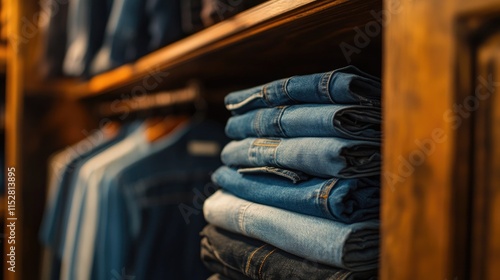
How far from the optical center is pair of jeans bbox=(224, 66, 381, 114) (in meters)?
0.57

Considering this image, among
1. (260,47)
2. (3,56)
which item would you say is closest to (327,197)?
(260,47)

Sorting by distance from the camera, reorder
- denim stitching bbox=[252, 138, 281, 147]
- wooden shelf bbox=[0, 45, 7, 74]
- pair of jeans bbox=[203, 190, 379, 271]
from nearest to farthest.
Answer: pair of jeans bbox=[203, 190, 379, 271], denim stitching bbox=[252, 138, 281, 147], wooden shelf bbox=[0, 45, 7, 74]

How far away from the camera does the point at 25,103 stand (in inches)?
61.6

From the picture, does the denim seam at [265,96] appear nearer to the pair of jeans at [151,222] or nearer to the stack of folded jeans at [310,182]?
the stack of folded jeans at [310,182]

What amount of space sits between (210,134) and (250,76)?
8.2 inches

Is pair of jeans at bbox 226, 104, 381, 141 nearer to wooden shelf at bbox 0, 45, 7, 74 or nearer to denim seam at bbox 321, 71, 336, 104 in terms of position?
denim seam at bbox 321, 71, 336, 104

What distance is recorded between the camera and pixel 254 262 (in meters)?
0.65

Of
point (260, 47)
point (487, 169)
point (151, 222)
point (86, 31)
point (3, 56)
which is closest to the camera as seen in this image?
point (487, 169)

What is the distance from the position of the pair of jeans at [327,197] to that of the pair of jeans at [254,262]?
2.6 inches

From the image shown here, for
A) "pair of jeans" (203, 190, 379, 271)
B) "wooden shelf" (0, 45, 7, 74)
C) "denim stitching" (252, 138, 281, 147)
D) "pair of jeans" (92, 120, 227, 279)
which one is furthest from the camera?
"wooden shelf" (0, 45, 7, 74)

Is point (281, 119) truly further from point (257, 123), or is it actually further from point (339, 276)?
point (339, 276)

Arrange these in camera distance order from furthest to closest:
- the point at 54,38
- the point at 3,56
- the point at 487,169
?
the point at 3,56 → the point at 54,38 → the point at 487,169

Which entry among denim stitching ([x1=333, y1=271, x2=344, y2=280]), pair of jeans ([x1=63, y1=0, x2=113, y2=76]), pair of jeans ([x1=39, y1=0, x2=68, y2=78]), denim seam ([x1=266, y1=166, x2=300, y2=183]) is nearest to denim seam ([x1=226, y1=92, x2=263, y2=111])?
denim seam ([x1=266, y1=166, x2=300, y2=183])

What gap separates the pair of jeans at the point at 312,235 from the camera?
1.77 ft
